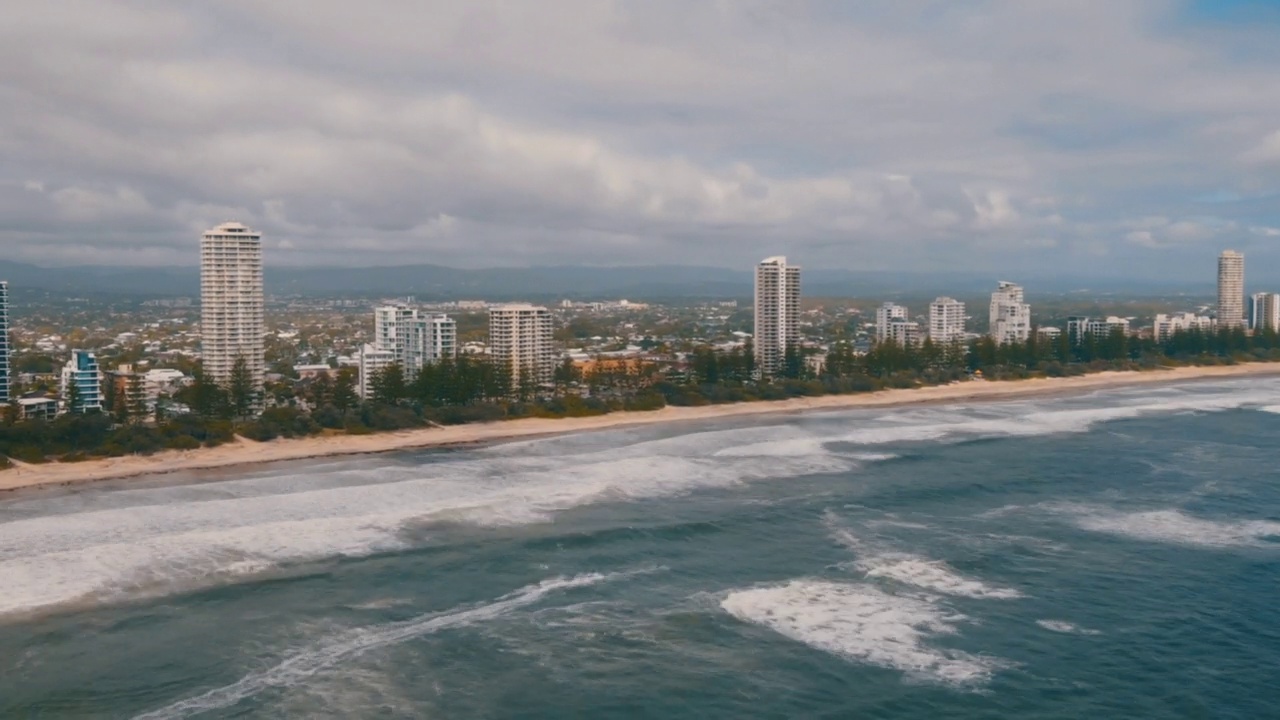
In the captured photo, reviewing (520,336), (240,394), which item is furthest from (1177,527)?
(520,336)

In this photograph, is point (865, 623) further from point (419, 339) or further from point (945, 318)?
point (945, 318)

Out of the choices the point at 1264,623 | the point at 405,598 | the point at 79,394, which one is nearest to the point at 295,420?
the point at 79,394

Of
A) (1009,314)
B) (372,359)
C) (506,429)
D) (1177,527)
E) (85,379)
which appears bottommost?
(1177,527)

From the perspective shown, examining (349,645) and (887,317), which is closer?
(349,645)

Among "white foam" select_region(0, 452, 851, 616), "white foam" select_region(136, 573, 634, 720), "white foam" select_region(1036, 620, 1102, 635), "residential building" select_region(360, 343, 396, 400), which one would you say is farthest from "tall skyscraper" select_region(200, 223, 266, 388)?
"white foam" select_region(1036, 620, 1102, 635)

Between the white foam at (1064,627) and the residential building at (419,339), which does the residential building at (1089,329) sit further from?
the white foam at (1064,627)

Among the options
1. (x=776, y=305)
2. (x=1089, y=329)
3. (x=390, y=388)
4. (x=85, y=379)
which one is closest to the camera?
(x=390, y=388)
